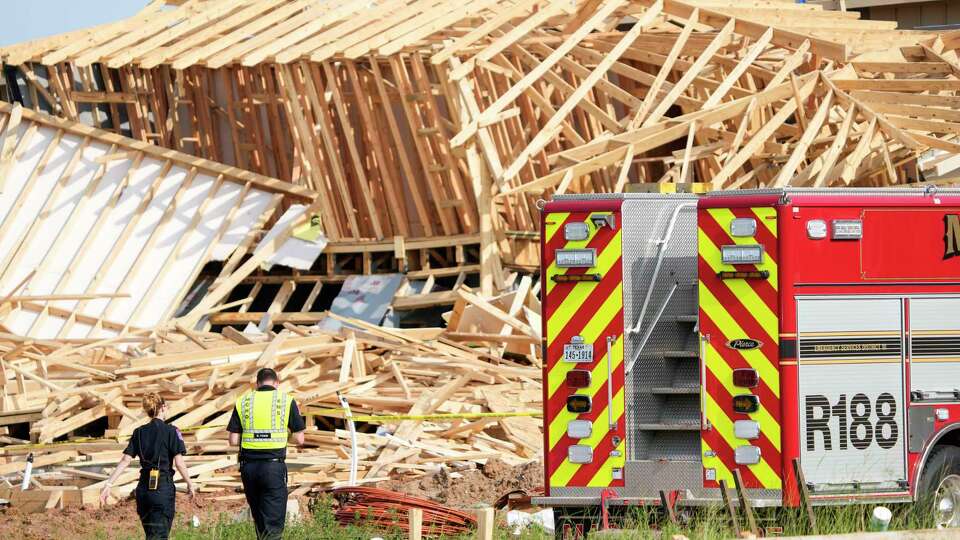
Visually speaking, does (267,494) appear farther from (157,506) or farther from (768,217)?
(768,217)

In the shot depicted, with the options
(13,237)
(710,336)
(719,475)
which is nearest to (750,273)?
(710,336)

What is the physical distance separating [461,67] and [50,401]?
8051 mm

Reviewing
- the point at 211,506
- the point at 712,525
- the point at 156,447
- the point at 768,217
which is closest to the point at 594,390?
the point at 712,525

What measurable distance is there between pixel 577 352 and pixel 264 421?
2150mm

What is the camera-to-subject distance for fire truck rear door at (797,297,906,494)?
32.7 ft

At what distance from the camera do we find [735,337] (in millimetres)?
9977

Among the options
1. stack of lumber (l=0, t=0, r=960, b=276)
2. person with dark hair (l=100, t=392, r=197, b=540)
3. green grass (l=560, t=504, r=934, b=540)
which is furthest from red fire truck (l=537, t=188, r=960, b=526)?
stack of lumber (l=0, t=0, r=960, b=276)

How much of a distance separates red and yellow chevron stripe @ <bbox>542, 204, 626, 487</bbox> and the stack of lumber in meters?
9.59

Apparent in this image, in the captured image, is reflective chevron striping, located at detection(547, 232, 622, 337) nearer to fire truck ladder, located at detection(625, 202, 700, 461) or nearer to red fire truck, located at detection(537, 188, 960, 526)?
red fire truck, located at detection(537, 188, 960, 526)

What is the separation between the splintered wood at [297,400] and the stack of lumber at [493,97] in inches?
149

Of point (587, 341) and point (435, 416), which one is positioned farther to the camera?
point (435, 416)

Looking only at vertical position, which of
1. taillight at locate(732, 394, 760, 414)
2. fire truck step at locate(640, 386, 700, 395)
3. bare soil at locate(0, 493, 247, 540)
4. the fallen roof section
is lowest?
bare soil at locate(0, 493, 247, 540)

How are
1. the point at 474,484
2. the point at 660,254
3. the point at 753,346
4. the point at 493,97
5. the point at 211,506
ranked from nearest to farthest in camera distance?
the point at 753,346 < the point at 660,254 < the point at 211,506 < the point at 474,484 < the point at 493,97

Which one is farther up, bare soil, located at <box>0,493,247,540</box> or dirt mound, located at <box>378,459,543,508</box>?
dirt mound, located at <box>378,459,543,508</box>
